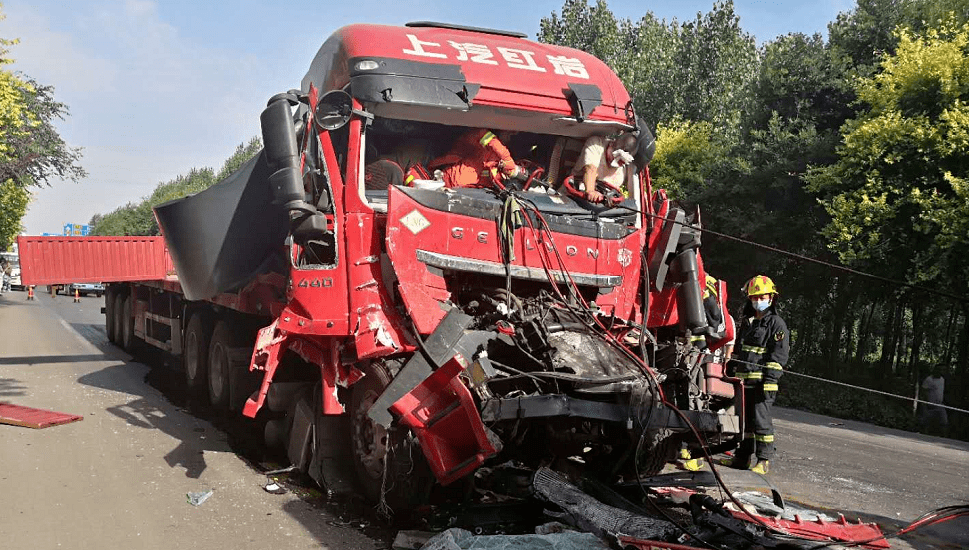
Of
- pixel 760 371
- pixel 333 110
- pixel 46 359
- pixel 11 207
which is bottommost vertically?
pixel 46 359

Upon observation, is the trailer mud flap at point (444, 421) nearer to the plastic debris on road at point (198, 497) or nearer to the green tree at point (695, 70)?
the plastic debris on road at point (198, 497)

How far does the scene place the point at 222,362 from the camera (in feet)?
28.6

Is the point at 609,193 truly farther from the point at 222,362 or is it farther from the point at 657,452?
the point at 222,362

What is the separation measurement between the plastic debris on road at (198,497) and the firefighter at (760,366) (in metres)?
4.11

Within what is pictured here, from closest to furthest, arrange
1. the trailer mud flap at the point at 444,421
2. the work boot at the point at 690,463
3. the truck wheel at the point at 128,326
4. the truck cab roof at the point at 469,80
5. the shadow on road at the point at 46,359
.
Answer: the trailer mud flap at the point at 444,421
the truck cab roof at the point at 469,80
the work boot at the point at 690,463
the shadow on road at the point at 46,359
the truck wheel at the point at 128,326

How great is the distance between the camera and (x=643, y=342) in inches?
226

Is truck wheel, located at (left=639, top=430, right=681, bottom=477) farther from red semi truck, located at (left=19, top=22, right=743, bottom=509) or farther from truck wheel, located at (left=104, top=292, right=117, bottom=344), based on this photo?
truck wheel, located at (left=104, top=292, right=117, bottom=344)

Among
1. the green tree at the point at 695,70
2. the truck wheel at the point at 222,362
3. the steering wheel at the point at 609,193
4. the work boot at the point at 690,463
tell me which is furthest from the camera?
the green tree at the point at 695,70

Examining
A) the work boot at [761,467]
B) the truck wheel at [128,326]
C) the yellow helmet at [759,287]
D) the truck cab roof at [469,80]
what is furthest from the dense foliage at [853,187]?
the truck wheel at [128,326]

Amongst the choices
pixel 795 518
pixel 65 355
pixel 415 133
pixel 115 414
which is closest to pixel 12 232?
pixel 65 355

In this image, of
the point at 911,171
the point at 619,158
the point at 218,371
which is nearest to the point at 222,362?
the point at 218,371

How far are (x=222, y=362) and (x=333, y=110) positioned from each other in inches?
157

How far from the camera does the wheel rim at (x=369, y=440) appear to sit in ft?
17.4

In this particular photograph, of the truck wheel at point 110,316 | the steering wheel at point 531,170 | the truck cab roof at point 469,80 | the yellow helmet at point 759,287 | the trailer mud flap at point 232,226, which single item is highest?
the truck cab roof at point 469,80
